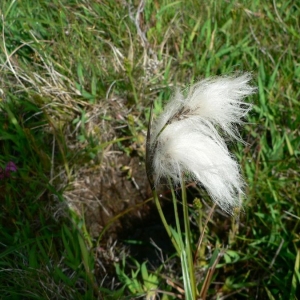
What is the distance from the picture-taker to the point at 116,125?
2020 millimetres

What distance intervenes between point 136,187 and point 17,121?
1.85 feet

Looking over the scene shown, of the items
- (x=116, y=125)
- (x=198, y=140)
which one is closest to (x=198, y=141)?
(x=198, y=140)

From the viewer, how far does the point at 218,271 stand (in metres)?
1.75

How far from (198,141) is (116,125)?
1051 millimetres

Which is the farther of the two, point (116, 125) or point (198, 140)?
point (116, 125)

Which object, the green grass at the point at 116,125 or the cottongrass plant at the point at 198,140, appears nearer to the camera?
the cottongrass plant at the point at 198,140

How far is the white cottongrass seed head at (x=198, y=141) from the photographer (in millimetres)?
998

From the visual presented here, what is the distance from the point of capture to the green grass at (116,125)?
1.65m

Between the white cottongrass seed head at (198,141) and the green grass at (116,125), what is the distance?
0.59 metres

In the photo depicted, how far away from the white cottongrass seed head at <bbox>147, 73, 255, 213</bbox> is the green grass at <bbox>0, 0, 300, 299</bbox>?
23.0 inches

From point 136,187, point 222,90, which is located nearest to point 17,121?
point 136,187

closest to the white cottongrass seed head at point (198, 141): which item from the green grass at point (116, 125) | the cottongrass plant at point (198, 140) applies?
the cottongrass plant at point (198, 140)

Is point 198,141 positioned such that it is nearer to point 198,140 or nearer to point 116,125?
point 198,140

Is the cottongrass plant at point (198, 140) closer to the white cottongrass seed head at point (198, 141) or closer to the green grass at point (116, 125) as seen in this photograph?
the white cottongrass seed head at point (198, 141)
